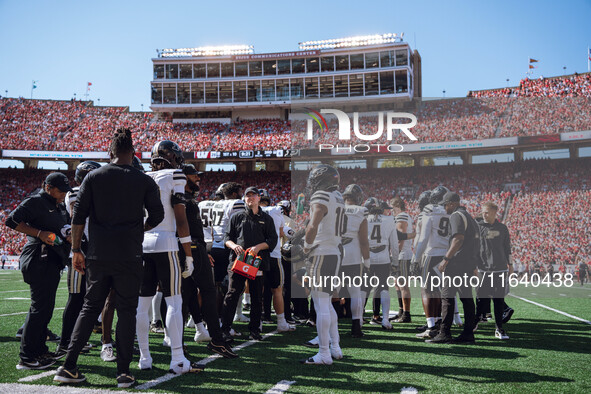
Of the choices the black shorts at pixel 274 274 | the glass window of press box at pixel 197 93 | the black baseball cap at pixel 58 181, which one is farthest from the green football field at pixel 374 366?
the glass window of press box at pixel 197 93

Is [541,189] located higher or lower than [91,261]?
higher

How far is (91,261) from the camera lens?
3750 mm

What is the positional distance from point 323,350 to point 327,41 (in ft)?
132

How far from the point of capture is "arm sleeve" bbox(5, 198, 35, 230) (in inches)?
182

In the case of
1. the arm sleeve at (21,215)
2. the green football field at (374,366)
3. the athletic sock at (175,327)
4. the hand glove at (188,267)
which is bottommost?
the green football field at (374,366)

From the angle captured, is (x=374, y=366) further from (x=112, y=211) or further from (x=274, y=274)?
(x=112, y=211)

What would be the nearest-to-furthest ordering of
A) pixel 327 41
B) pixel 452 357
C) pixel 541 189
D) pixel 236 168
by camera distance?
pixel 452 357
pixel 541 189
pixel 236 168
pixel 327 41

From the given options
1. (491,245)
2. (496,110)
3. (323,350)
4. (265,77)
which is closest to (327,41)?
(265,77)

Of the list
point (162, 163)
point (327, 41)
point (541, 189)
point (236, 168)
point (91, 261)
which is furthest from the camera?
point (327, 41)

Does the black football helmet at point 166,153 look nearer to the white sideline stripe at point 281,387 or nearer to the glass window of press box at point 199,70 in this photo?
the white sideline stripe at point 281,387

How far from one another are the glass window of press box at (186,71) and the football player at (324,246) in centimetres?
4018

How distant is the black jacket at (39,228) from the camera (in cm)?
462

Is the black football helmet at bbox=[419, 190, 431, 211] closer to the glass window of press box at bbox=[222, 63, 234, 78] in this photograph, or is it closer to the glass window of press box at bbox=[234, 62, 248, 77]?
the glass window of press box at bbox=[234, 62, 248, 77]

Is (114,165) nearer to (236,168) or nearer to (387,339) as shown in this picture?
(387,339)
